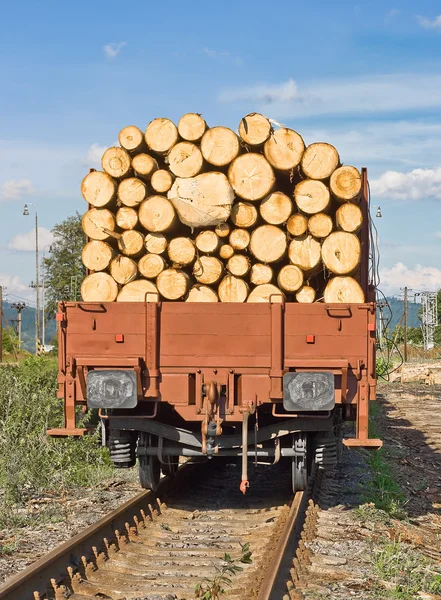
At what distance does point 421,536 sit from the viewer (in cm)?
808

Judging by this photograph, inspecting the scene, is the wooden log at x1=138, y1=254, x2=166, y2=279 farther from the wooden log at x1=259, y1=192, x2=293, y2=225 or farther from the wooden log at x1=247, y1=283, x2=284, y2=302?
the wooden log at x1=259, y1=192, x2=293, y2=225

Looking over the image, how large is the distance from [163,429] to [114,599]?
9.05 ft

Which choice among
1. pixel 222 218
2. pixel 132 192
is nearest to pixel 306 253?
pixel 222 218

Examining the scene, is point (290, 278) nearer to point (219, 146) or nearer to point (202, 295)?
point (202, 295)

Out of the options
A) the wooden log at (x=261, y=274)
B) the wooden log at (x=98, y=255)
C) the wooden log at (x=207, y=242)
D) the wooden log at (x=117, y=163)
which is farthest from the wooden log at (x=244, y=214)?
the wooden log at (x=98, y=255)

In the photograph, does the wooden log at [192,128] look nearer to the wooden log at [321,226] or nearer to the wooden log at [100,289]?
the wooden log at [321,226]

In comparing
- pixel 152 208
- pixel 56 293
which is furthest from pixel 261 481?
pixel 56 293

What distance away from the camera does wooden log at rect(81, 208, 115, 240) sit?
8.84m

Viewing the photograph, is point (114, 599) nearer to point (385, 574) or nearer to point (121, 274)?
point (385, 574)

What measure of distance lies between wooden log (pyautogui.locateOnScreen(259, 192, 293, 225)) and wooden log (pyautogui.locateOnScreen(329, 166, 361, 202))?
48 centimetres

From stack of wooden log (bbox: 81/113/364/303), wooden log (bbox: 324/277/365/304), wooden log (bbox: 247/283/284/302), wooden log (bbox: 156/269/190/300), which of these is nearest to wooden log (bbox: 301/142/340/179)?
stack of wooden log (bbox: 81/113/364/303)

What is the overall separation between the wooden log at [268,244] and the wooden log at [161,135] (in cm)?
128

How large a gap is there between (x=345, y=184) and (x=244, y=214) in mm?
1043

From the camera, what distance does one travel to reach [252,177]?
8.67m
